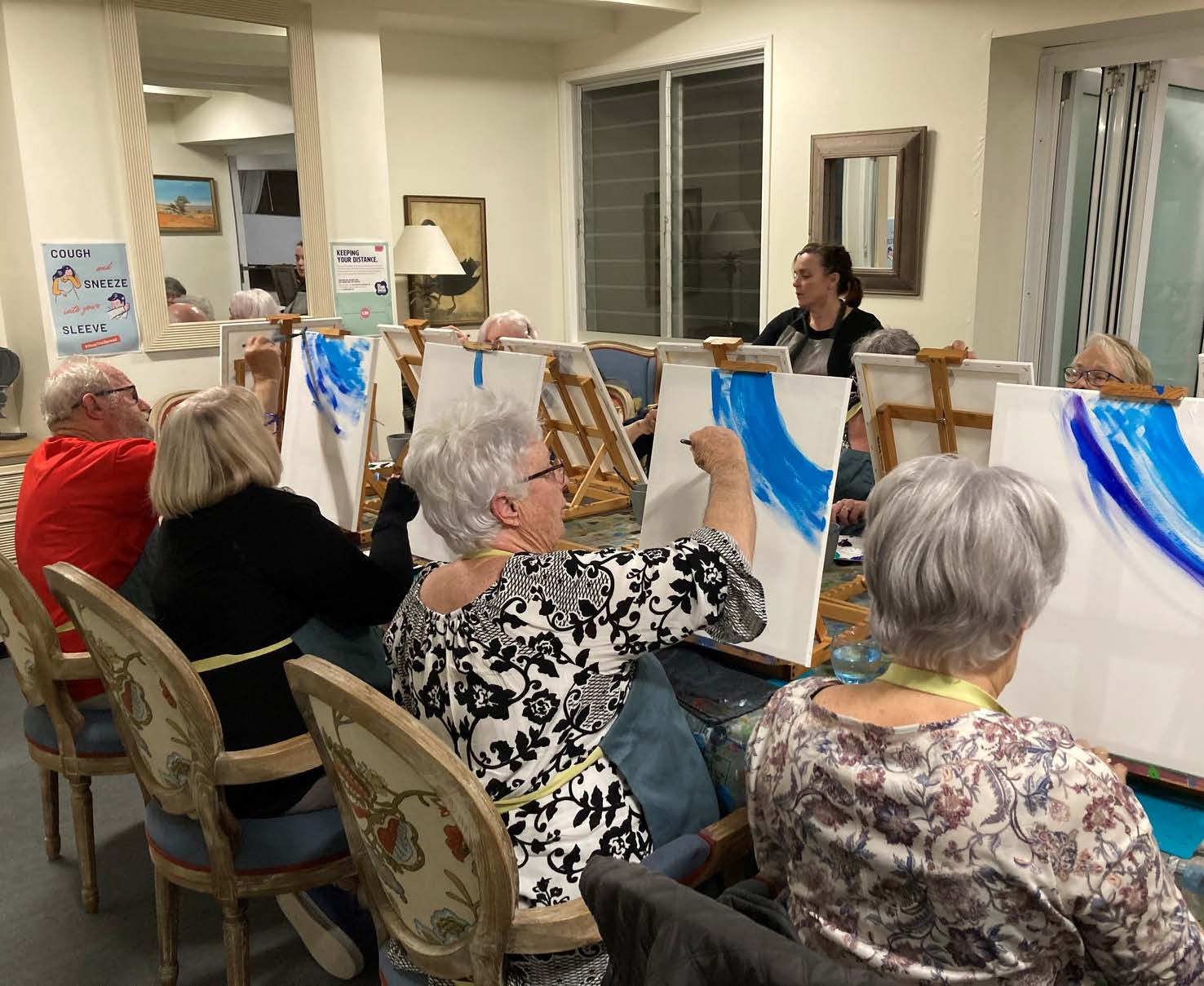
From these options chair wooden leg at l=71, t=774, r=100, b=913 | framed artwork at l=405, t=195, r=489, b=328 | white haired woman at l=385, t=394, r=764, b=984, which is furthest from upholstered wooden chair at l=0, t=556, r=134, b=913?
framed artwork at l=405, t=195, r=489, b=328

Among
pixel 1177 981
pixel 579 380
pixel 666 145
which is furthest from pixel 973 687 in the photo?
pixel 666 145

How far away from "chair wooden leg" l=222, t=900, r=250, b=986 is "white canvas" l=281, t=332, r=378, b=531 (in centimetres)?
121

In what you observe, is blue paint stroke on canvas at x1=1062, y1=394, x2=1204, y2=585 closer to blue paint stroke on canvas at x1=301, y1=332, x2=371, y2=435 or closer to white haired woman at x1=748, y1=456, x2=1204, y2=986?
white haired woman at x1=748, y1=456, x2=1204, y2=986

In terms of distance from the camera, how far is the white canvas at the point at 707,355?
229cm

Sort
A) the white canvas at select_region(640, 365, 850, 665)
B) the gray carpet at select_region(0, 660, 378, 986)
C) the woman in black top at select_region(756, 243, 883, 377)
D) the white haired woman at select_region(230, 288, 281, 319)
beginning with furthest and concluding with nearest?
the white haired woman at select_region(230, 288, 281, 319) < the woman in black top at select_region(756, 243, 883, 377) < the gray carpet at select_region(0, 660, 378, 986) < the white canvas at select_region(640, 365, 850, 665)

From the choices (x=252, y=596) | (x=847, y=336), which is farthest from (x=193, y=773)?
(x=847, y=336)

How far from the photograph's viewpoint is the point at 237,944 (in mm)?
1752

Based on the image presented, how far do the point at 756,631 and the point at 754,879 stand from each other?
12.8 inches

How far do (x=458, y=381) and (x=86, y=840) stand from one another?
142 cm

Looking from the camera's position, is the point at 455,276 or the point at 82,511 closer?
the point at 82,511

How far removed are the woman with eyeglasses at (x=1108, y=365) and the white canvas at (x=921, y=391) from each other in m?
1.03

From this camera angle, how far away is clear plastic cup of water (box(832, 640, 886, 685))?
5.09 feet

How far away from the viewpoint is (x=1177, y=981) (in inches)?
37.1

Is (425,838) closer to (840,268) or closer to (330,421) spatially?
(330,421)
